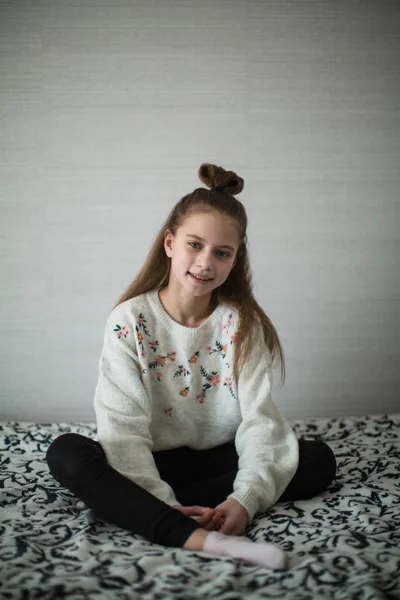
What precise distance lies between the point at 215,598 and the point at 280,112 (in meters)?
1.68

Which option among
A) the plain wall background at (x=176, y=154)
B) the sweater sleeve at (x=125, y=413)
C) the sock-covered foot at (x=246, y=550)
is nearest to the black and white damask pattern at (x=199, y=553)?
the sock-covered foot at (x=246, y=550)

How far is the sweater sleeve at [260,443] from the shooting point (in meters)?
1.18

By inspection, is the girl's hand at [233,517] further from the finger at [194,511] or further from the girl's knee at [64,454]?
the girl's knee at [64,454]

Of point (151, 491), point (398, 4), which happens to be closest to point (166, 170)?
point (398, 4)

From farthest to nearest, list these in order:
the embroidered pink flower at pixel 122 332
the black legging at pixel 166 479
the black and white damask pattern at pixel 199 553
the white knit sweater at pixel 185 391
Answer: the embroidered pink flower at pixel 122 332
the white knit sweater at pixel 185 391
the black legging at pixel 166 479
the black and white damask pattern at pixel 199 553

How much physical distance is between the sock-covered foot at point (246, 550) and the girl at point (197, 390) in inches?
5.2

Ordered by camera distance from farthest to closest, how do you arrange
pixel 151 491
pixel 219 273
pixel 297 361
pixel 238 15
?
pixel 297 361 < pixel 238 15 < pixel 219 273 < pixel 151 491

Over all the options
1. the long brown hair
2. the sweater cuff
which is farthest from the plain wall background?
the sweater cuff

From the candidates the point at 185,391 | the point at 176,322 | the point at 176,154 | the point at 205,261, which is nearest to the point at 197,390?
the point at 185,391

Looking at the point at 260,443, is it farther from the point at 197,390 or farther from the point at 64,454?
the point at 64,454

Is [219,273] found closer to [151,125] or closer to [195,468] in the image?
[195,468]

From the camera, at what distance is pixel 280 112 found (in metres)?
2.02

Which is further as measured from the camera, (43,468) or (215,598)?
(43,468)

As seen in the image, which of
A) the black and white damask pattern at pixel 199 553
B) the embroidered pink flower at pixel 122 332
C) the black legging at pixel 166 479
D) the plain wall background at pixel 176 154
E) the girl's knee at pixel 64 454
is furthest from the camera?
the plain wall background at pixel 176 154
